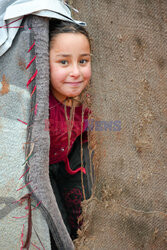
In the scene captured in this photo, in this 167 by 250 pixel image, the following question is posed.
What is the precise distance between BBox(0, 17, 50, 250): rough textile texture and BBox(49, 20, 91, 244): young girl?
3.8 inches

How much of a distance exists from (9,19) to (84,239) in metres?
0.82

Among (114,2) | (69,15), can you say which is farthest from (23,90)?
(114,2)

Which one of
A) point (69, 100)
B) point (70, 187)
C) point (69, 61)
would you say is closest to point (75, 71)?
point (69, 61)

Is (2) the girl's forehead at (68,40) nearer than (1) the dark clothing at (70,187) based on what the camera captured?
Yes

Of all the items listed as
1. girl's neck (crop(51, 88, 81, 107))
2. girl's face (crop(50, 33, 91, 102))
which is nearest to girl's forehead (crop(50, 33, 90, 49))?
girl's face (crop(50, 33, 91, 102))

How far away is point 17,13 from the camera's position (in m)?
0.87

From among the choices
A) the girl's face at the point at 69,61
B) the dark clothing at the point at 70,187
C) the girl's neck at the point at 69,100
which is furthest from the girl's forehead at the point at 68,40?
the dark clothing at the point at 70,187

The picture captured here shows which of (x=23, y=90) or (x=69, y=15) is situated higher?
(x=69, y=15)

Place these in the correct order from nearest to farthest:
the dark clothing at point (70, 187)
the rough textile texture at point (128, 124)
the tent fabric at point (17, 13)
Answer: the tent fabric at point (17, 13)
the rough textile texture at point (128, 124)
the dark clothing at point (70, 187)

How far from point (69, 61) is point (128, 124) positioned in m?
0.32

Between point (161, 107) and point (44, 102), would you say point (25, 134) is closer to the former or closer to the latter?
point (44, 102)

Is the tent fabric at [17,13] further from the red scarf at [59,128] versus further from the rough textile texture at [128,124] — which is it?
the red scarf at [59,128]

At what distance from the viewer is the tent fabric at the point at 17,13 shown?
0.87m

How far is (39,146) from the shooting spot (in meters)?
0.92
